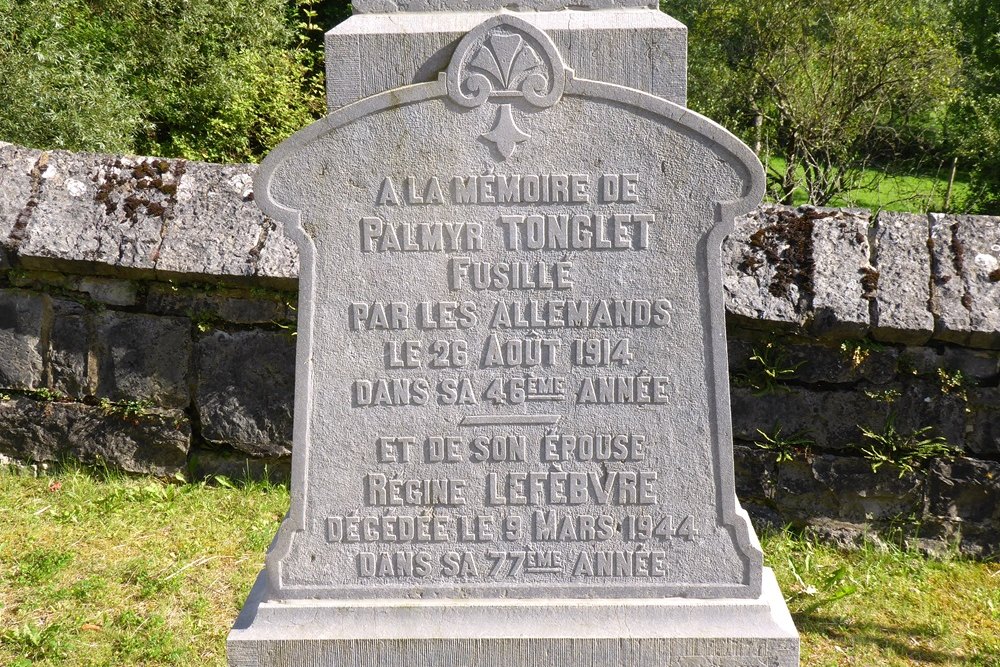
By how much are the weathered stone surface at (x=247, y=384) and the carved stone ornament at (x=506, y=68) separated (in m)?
2.02

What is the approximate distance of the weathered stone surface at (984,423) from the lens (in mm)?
3662

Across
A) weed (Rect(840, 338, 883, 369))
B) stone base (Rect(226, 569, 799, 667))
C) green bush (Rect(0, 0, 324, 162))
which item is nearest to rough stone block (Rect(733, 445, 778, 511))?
weed (Rect(840, 338, 883, 369))

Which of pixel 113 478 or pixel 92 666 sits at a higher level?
pixel 113 478

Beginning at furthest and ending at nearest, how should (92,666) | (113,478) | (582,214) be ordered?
(113,478) < (92,666) < (582,214)

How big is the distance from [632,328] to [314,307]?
0.86 meters

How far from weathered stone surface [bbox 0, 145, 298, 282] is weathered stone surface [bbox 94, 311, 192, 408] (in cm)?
27

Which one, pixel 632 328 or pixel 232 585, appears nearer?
pixel 632 328

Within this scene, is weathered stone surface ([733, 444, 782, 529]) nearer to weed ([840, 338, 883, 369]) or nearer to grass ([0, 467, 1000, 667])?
grass ([0, 467, 1000, 667])

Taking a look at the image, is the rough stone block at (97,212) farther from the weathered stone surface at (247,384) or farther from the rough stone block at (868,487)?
the rough stone block at (868,487)

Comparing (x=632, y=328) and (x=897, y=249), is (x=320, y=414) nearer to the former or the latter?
(x=632, y=328)

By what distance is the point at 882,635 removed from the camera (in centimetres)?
332

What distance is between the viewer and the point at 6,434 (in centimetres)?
414

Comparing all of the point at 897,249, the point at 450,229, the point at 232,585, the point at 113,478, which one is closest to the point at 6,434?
the point at 113,478

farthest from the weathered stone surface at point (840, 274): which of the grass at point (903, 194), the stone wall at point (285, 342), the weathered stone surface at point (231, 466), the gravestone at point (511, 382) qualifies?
the grass at point (903, 194)
